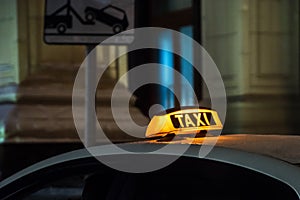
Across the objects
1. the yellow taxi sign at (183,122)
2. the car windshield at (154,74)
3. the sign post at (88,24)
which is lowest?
the car windshield at (154,74)

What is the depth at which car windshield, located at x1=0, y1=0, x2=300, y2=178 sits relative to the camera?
8469 mm

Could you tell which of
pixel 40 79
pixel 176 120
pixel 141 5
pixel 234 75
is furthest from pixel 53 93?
pixel 176 120

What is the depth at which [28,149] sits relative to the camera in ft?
29.5

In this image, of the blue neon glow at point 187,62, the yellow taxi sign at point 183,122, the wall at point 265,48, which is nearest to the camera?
the yellow taxi sign at point 183,122

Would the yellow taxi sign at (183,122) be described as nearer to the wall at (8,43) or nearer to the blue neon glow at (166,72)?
the blue neon glow at (166,72)

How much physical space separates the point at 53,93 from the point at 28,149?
711 mm

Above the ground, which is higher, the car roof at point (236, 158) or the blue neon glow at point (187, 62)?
the car roof at point (236, 158)

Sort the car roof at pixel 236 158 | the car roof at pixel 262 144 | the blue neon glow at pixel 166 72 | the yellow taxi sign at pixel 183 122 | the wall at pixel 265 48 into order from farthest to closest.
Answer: the blue neon glow at pixel 166 72
the wall at pixel 265 48
the yellow taxi sign at pixel 183 122
the car roof at pixel 262 144
the car roof at pixel 236 158

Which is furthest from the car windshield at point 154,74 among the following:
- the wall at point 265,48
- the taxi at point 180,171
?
the taxi at point 180,171

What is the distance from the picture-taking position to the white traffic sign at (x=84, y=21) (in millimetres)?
4824

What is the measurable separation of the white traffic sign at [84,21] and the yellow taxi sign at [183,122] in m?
1.53

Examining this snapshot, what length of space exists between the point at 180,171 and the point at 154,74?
5.86m

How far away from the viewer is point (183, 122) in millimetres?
3322

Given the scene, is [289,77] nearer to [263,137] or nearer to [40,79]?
[40,79]
